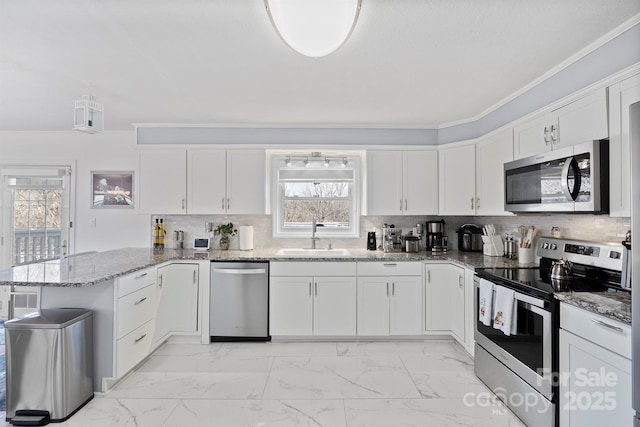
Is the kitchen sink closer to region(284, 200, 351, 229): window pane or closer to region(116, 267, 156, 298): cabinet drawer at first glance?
region(284, 200, 351, 229): window pane

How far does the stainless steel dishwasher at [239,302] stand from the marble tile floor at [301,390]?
0.18 m

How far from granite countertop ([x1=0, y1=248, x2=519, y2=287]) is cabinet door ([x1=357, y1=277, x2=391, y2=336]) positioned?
248mm

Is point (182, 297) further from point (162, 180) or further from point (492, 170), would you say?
point (492, 170)

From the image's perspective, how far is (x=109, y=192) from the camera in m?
4.37

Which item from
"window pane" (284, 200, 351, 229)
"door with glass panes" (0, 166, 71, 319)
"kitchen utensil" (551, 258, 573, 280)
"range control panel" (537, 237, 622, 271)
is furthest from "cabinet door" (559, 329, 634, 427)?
"door with glass panes" (0, 166, 71, 319)

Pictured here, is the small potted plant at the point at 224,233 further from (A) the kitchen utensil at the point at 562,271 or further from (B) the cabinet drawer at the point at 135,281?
(A) the kitchen utensil at the point at 562,271

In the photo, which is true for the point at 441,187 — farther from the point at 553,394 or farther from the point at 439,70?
the point at 553,394

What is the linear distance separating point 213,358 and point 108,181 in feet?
8.95

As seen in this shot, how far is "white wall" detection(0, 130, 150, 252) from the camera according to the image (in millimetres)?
4352

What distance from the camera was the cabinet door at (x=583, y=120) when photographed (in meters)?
2.02

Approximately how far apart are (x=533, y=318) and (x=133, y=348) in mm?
2860

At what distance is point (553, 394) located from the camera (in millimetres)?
1887

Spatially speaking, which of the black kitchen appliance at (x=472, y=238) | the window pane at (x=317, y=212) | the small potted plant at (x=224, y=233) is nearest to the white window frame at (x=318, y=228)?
the window pane at (x=317, y=212)

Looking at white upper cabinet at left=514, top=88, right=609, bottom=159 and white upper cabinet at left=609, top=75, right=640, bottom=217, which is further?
white upper cabinet at left=514, top=88, right=609, bottom=159
